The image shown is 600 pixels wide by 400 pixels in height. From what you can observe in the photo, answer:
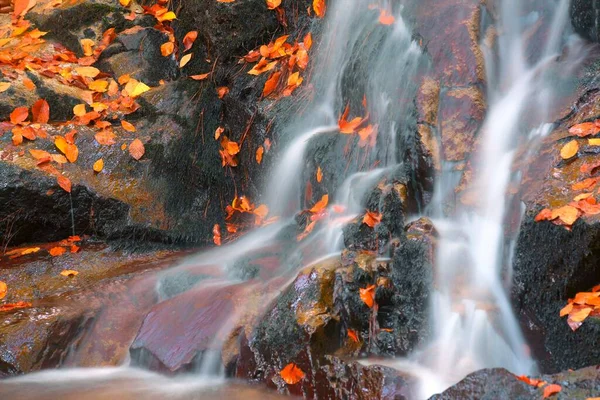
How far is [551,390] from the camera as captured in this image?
2.37 metres

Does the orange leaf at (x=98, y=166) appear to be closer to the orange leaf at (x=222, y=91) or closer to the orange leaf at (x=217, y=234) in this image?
the orange leaf at (x=217, y=234)

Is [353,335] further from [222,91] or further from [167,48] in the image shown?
[167,48]

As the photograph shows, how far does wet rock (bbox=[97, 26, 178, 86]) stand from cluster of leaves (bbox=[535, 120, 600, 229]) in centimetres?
434

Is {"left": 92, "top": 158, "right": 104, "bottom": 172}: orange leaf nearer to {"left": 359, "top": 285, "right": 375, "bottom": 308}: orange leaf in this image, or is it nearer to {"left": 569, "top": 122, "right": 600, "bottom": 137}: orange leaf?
{"left": 359, "top": 285, "right": 375, "bottom": 308}: orange leaf

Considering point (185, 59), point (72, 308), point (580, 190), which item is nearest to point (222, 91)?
point (185, 59)

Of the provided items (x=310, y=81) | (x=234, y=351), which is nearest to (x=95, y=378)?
(x=234, y=351)

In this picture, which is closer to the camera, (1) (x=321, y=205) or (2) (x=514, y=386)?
(2) (x=514, y=386)

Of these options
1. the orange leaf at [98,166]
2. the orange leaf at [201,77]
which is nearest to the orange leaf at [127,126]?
the orange leaf at [98,166]

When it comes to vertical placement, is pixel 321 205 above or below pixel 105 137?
below

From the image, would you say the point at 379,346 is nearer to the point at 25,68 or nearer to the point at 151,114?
the point at 151,114

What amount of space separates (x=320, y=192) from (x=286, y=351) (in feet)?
5.91

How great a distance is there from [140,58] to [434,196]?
417 cm

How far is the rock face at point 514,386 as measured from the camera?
2354 millimetres

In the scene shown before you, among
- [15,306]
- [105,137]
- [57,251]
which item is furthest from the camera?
[105,137]
